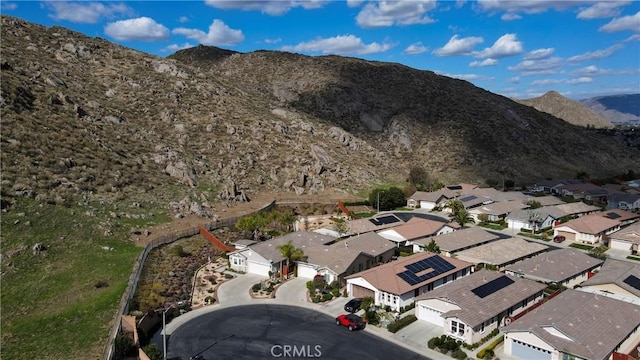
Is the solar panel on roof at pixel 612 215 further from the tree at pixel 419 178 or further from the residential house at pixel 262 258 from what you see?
the residential house at pixel 262 258

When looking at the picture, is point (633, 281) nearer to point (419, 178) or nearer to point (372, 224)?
point (372, 224)

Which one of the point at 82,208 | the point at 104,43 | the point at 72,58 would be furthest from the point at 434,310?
the point at 104,43

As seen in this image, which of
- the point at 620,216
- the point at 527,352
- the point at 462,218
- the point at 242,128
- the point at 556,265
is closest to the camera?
the point at 527,352

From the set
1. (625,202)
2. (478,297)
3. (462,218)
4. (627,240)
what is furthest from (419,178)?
(478,297)

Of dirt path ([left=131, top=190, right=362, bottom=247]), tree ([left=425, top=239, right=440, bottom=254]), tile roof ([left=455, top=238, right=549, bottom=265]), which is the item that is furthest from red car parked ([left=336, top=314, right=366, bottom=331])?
dirt path ([left=131, top=190, right=362, bottom=247])

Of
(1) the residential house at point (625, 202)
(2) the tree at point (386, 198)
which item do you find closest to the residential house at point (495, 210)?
(2) the tree at point (386, 198)
